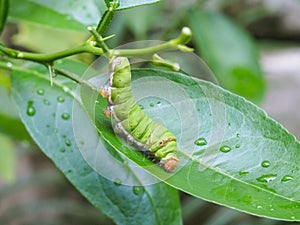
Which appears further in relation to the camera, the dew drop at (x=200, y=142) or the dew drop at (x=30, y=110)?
the dew drop at (x=30, y=110)

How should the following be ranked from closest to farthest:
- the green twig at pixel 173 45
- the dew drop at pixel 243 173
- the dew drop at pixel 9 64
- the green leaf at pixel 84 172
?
the green twig at pixel 173 45, the dew drop at pixel 243 173, the green leaf at pixel 84 172, the dew drop at pixel 9 64

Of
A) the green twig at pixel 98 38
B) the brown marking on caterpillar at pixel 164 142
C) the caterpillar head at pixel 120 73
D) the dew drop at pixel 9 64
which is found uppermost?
the green twig at pixel 98 38

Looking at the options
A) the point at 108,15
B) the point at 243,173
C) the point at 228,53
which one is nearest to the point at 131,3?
the point at 108,15

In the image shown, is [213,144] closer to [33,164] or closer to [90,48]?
[90,48]

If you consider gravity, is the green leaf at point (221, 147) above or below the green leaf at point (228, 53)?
above

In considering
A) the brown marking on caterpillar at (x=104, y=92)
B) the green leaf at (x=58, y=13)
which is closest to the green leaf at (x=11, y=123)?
the green leaf at (x=58, y=13)

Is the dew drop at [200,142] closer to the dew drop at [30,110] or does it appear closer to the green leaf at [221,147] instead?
the green leaf at [221,147]

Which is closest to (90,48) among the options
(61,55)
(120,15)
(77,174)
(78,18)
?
(61,55)
